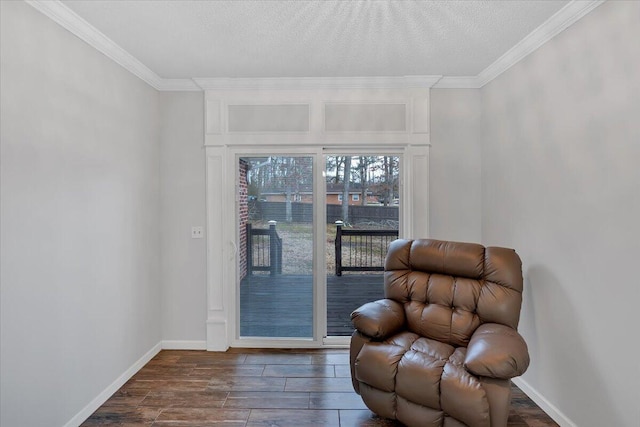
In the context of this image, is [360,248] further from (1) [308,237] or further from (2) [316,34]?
(2) [316,34]

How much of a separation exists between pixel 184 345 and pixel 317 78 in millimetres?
2973

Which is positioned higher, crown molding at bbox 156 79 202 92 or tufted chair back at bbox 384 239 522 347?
crown molding at bbox 156 79 202 92

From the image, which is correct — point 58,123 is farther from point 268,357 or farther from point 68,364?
point 268,357

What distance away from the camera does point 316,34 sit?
96.4 inches

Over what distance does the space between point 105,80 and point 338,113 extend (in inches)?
78.3

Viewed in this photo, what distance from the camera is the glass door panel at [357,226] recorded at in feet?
11.5

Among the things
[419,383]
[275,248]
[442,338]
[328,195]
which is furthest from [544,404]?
[275,248]

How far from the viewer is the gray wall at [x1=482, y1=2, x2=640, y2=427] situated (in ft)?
5.86

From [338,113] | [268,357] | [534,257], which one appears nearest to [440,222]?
[534,257]

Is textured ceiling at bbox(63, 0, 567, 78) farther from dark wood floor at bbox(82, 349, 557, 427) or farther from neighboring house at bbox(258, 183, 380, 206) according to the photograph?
dark wood floor at bbox(82, 349, 557, 427)

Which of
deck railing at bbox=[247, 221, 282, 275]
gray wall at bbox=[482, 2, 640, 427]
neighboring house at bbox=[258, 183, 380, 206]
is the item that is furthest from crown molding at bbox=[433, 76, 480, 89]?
deck railing at bbox=[247, 221, 282, 275]

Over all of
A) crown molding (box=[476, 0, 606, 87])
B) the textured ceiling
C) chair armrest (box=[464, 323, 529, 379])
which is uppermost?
the textured ceiling

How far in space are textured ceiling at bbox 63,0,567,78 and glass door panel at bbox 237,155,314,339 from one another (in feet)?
3.29

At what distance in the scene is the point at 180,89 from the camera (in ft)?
11.1
